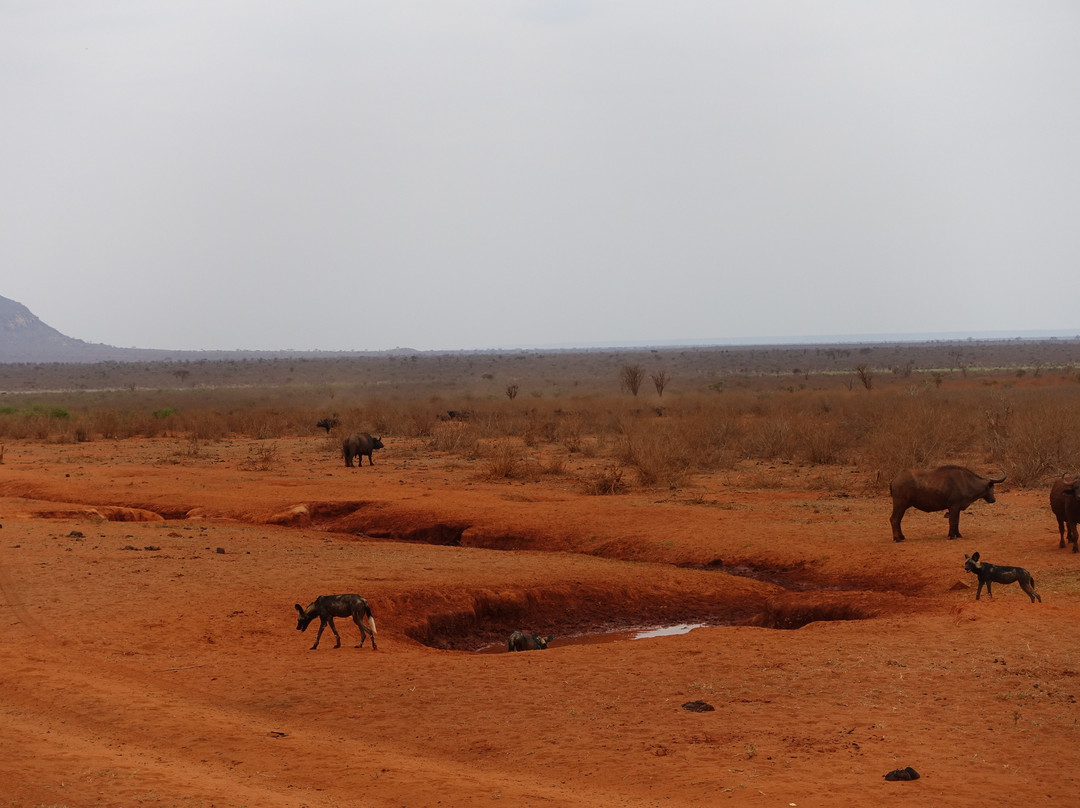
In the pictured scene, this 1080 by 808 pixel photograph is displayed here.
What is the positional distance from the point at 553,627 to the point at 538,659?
2902 millimetres

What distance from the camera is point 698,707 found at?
7496 millimetres

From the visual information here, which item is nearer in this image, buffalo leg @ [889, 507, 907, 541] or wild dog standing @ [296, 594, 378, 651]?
wild dog standing @ [296, 594, 378, 651]

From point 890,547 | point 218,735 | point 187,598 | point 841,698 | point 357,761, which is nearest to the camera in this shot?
point 357,761

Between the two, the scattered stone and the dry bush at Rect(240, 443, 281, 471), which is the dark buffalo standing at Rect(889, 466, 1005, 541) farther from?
the dry bush at Rect(240, 443, 281, 471)

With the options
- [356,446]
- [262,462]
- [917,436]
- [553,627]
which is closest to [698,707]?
[553,627]

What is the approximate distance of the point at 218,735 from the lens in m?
7.00

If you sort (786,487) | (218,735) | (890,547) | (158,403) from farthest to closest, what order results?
(158,403) → (786,487) → (890,547) → (218,735)

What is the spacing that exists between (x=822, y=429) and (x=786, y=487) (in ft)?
16.4

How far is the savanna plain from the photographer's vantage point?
6238mm

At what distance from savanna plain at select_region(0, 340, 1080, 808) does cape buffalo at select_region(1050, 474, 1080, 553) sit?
530mm

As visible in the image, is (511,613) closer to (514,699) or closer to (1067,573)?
(514,699)

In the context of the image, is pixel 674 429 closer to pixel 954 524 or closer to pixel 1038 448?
pixel 1038 448

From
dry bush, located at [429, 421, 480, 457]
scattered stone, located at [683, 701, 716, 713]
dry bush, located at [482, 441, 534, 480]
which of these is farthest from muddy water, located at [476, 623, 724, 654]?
dry bush, located at [429, 421, 480, 457]

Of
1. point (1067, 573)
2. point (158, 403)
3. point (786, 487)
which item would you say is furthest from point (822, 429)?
point (158, 403)
